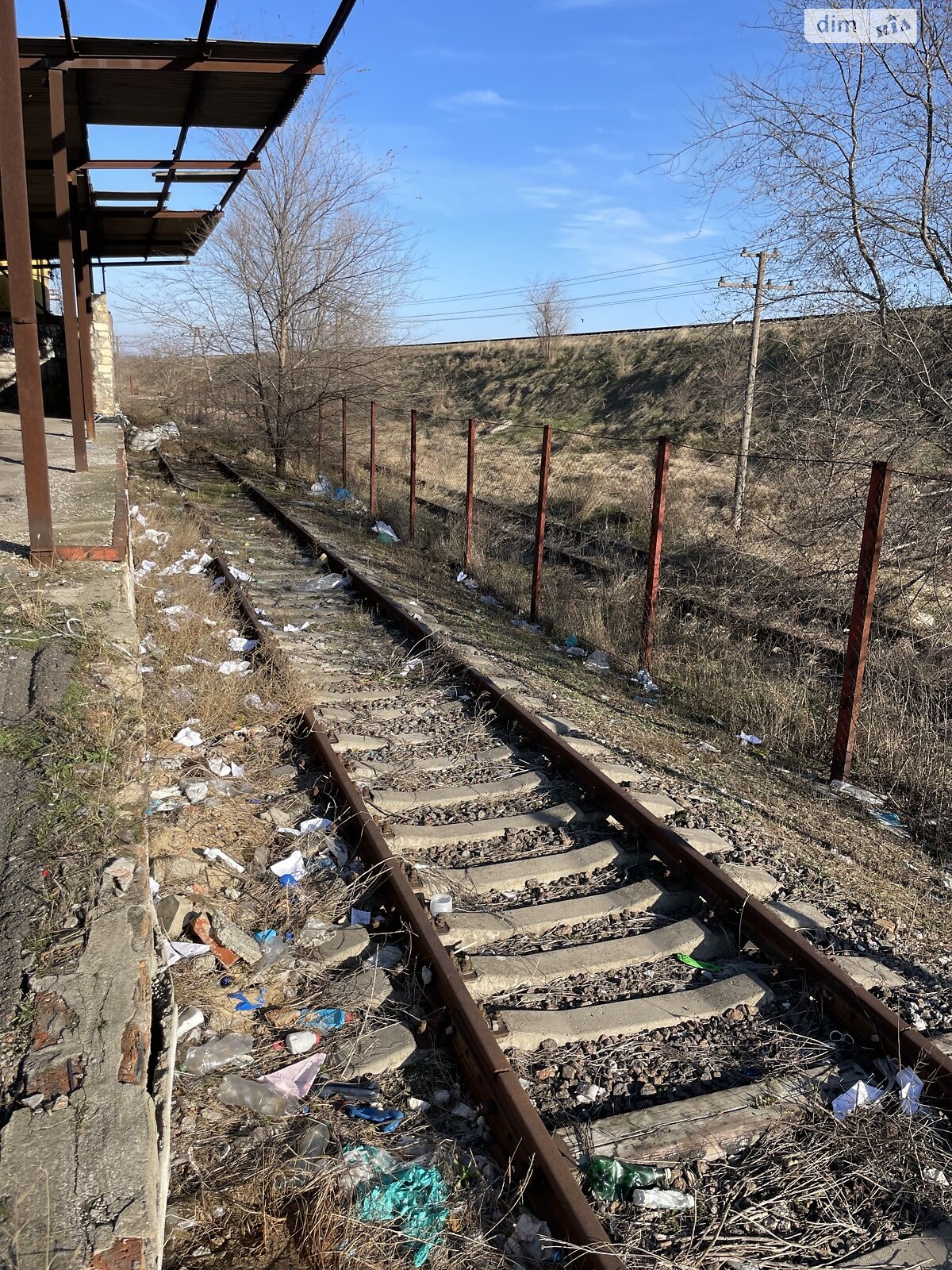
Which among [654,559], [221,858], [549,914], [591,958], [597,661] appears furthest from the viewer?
[597,661]

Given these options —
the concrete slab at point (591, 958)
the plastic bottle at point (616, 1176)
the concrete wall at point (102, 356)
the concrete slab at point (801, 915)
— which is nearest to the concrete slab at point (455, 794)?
the concrete slab at point (591, 958)

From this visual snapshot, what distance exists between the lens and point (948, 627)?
26.0ft

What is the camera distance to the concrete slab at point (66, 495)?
295 inches

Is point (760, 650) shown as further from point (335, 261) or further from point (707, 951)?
point (335, 261)

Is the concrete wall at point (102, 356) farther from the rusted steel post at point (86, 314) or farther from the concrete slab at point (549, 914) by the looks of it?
the concrete slab at point (549, 914)

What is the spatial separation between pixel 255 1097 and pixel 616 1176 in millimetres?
1217

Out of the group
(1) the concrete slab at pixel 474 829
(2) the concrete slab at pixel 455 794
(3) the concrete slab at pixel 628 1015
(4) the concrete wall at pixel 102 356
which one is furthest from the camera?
(4) the concrete wall at pixel 102 356

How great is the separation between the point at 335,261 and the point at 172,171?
9717mm

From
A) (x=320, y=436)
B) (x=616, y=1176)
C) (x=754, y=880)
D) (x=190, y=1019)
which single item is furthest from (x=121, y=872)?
(x=320, y=436)

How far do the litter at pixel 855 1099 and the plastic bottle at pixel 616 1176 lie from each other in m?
0.71

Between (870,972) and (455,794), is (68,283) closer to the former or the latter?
(455,794)

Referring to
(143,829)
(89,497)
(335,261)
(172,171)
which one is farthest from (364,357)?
(143,829)

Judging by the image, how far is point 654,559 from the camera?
8.47 m

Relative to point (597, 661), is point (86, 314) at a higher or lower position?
higher
